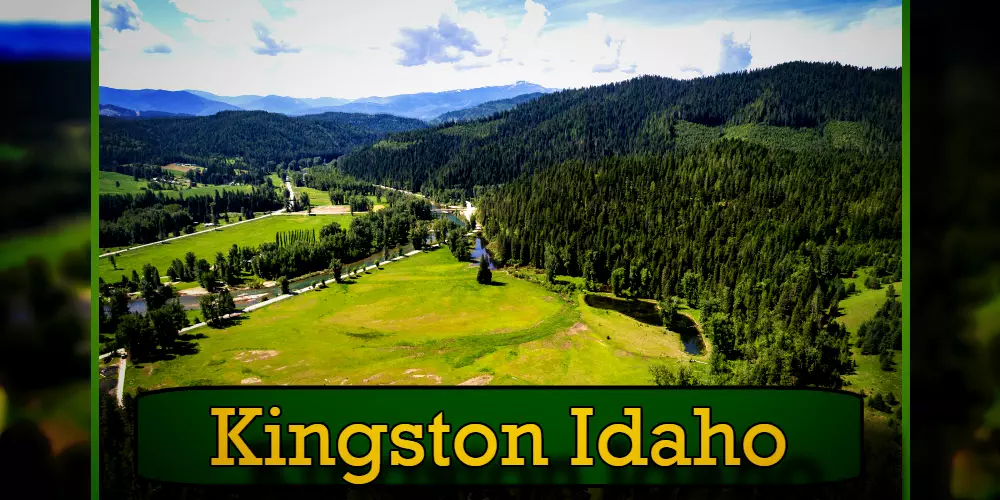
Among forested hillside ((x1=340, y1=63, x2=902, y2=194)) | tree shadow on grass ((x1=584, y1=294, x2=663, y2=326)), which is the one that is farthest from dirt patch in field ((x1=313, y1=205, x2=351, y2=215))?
tree shadow on grass ((x1=584, y1=294, x2=663, y2=326))

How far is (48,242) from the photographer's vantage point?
29.5 ft

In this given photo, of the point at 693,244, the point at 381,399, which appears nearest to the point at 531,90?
the point at 693,244

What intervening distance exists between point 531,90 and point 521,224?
12.8m

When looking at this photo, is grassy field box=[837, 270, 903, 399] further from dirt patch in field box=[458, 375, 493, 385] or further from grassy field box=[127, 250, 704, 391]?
dirt patch in field box=[458, 375, 493, 385]

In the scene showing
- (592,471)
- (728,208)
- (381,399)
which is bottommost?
(592,471)

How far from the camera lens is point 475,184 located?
46.9m

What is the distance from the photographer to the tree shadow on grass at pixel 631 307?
64.5ft

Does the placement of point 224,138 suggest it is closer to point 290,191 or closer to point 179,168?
point 179,168

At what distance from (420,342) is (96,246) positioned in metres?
9.11

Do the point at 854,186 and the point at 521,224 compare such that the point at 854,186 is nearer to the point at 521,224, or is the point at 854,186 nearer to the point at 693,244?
the point at 693,244

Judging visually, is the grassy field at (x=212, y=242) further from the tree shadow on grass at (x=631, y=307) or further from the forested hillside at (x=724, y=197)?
the tree shadow on grass at (x=631, y=307)

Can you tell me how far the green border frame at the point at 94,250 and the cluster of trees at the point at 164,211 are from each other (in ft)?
19.6

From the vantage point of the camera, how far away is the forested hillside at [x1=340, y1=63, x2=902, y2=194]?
1812 cm

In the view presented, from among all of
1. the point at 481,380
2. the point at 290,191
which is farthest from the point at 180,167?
the point at 481,380
